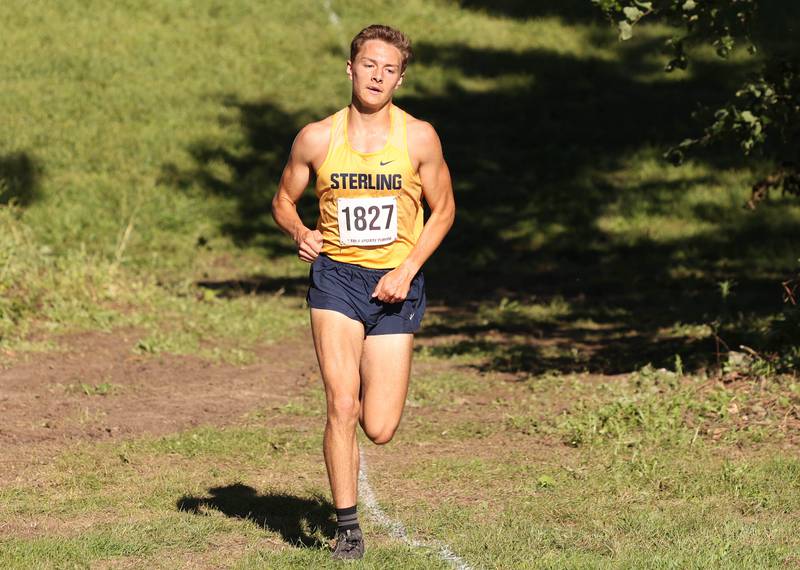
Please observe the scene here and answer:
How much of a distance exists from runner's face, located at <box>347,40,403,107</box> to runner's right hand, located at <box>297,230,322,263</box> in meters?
0.70

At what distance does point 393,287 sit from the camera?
21.9ft

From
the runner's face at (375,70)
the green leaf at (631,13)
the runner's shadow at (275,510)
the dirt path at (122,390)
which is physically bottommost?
the runner's shadow at (275,510)

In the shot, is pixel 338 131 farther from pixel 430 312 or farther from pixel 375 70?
pixel 430 312

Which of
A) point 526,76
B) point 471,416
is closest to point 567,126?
point 526,76

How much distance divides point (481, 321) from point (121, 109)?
1106 centimetres

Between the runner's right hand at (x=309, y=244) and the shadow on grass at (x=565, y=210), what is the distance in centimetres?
613

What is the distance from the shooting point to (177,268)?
18.5 m

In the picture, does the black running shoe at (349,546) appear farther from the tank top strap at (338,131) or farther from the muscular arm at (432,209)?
the tank top strap at (338,131)

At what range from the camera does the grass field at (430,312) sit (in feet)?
25.5

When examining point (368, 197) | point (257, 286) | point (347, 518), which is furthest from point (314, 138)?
point (257, 286)

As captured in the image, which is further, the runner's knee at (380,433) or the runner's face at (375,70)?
the runner's knee at (380,433)

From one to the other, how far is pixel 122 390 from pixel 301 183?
526 centimetres

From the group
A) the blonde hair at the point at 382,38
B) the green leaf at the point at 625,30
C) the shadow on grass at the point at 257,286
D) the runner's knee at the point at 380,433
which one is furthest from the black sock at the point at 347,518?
the shadow on grass at the point at 257,286

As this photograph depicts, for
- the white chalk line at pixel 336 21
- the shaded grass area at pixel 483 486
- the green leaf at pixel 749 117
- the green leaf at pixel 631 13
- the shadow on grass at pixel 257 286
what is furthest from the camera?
the white chalk line at pixel 336 21
